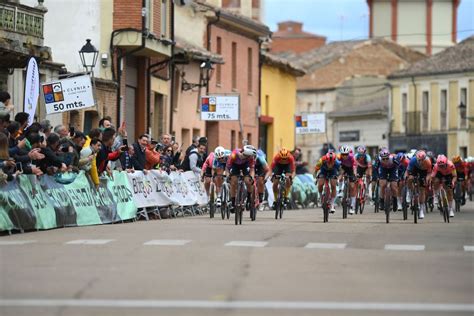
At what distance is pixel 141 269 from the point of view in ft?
57.4

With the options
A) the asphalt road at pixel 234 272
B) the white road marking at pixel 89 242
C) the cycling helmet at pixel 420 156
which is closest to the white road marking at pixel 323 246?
the asphalt road at pixel 234 272

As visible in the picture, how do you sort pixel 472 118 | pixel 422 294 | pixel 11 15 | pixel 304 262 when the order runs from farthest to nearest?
pixel 472 118 → pixel 11 15 → pixel 304 262 → pixel 422 294

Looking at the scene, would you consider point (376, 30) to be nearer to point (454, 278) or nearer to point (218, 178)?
point (218, 178)

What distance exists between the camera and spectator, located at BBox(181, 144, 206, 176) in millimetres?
38281

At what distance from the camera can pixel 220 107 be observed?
48.4m

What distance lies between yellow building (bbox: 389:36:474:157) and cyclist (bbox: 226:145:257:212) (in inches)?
2445

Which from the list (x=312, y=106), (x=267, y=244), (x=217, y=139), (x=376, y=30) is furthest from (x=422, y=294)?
(x=376, y=30)

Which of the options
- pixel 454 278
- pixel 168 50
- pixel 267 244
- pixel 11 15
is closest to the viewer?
pixel 454 278

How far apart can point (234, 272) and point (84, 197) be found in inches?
431

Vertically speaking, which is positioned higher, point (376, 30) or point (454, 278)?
point (376, 30)

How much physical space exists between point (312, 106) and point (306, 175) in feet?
197

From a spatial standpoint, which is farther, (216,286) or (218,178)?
(218,178)

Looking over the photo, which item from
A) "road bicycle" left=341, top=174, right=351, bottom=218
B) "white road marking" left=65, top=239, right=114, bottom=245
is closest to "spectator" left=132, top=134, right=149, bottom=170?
"road bicycle" left=341, top=174, right=351, bottom=218

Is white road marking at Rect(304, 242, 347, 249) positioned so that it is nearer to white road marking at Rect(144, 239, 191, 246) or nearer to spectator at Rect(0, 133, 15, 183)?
white road marking at Rect(144, 239, 191, 246)
